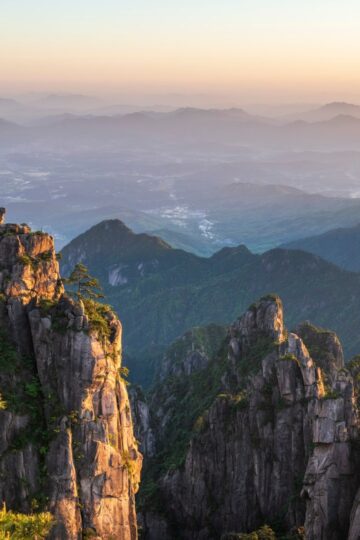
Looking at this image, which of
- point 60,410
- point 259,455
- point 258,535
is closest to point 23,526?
point 60,410

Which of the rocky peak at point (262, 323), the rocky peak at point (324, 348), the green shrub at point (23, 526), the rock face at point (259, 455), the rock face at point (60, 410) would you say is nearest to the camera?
the green shrub at point (23, 526)

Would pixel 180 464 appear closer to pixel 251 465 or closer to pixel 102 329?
pixel 251 465

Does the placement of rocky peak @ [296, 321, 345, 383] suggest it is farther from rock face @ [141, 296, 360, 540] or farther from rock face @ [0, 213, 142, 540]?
rock face @ [0, 213, 142, 540]

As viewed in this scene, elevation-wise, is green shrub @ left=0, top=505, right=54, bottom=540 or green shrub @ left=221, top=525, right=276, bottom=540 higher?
green shrub @ left=0, top=505, right=54, bottom=540

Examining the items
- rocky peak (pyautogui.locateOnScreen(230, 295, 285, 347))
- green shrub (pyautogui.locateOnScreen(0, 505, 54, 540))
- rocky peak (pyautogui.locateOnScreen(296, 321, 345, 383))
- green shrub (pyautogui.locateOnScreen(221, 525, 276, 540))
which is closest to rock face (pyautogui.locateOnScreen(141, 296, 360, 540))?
green shrub (pyautogui.locateOnScreen(221, 525, 276, 540))

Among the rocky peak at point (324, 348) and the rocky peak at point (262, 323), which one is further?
the rocky peak at point (324, 348)

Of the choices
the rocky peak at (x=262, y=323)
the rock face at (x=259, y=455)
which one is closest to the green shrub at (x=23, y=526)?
the rock face at (x=259, y=455)

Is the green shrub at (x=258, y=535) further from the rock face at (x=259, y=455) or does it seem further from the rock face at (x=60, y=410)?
the rock face at (x=60, y=410)

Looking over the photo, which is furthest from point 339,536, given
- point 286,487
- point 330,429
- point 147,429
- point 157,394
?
point 157,394
